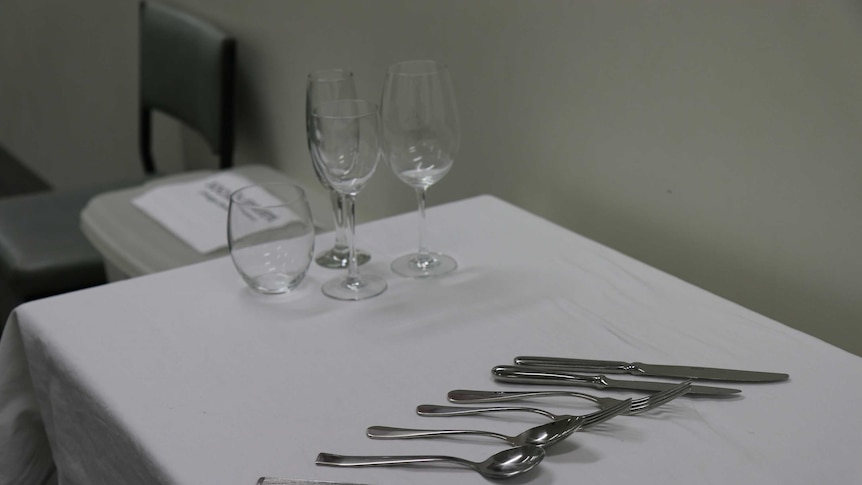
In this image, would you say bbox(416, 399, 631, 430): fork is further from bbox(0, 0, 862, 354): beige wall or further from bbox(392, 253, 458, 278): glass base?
bbox(0, 0, 862, 354): beige wall

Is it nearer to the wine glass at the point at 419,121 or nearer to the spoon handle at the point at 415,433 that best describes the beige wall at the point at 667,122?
the wine glass at the point at 419,121

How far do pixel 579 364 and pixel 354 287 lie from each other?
326 millimetres

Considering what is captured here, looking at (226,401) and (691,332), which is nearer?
(226,401)

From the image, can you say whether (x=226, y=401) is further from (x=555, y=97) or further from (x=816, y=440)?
(x=555, y=97)

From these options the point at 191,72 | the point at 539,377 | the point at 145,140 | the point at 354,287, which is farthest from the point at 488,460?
the point at 145,140

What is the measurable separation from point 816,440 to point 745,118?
1.67 ft

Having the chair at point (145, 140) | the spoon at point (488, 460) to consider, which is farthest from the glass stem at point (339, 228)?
the chair at point (145, 140)

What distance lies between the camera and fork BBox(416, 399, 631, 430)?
0.85 metres

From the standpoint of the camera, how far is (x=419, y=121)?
114 centimetres

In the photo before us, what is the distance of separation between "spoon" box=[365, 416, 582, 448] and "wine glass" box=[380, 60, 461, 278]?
1.29 ft

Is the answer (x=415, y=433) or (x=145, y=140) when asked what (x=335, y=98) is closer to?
(x=415, y=433)

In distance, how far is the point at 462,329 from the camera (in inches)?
41.9

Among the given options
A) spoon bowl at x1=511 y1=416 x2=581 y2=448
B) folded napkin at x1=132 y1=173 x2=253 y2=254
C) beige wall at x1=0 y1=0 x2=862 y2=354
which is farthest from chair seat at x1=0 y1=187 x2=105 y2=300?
spoon bowl at x1=511 y1=416 x2=581 y2=448

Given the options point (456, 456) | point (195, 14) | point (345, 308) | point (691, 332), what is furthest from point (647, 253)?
point (195, 14)
